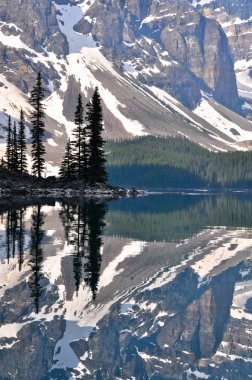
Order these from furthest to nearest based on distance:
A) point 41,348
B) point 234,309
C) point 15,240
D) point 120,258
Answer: point 15,240, point 120,258, point 234,309, point 41,348

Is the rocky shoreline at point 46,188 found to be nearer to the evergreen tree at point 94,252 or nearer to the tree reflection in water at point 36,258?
the evergreen tree at point 94,252

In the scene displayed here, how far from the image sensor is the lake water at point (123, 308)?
811 inches

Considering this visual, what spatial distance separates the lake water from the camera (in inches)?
811

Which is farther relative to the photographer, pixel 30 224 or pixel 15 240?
pixel 30 224

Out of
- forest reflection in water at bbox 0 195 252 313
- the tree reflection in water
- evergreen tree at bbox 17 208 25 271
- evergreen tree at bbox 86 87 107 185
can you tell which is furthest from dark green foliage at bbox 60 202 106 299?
evergreen tree at bbox 86 87 107 185

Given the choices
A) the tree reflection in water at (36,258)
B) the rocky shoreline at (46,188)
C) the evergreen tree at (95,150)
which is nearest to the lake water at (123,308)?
the tree reflection in water at (36,258)

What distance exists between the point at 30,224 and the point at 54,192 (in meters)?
58.3

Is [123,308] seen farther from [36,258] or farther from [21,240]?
[21,240]

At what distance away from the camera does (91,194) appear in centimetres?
11500

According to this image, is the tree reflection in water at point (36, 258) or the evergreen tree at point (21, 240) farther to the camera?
the evergreen tree at point (21, 240)

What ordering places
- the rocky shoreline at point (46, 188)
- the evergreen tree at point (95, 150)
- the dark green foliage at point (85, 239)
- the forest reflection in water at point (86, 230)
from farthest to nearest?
1. the evergreen tree at point (95, 150)
2. the rocky shoreline at point (46, 188)
3. the forest reflection in water at point (86, 230)
4. the dark green foliage at point (85, 239)

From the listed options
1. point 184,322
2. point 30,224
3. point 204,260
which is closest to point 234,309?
point 184,322

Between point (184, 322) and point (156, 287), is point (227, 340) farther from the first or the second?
point (156, 287)

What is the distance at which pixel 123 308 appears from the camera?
88.3ft
